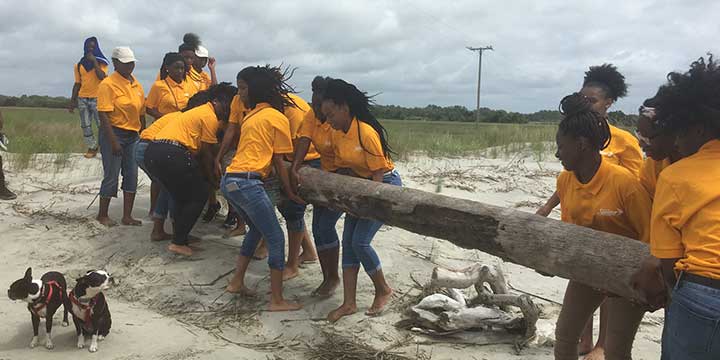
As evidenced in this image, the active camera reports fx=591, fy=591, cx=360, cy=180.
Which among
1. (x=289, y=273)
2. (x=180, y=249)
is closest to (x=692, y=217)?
(x=289, y=273)

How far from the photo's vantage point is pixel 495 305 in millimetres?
4773

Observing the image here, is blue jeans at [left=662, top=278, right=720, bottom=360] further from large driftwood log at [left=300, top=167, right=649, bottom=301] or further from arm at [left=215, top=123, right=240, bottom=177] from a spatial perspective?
arm at [left=215, top=123, right=240, bottom=177]

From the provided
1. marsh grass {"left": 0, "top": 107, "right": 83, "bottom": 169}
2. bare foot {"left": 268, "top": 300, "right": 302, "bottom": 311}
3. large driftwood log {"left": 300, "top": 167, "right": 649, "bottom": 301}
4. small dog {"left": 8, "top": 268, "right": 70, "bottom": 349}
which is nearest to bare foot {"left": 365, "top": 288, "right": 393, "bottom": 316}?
bare foot {"left": 268, "top": 300, "right": 302, "bottom": 311}

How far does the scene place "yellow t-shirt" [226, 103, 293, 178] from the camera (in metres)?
4.70

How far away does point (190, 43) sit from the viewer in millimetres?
7496

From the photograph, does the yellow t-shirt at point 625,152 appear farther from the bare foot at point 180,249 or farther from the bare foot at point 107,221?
the bare foot at point 107,221

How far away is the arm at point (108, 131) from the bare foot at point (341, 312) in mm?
3381

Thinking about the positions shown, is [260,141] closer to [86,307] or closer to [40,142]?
[86,307]

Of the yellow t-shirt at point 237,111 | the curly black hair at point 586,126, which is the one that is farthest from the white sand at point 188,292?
the curly black hair at point 586,126

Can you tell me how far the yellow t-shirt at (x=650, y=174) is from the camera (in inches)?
115

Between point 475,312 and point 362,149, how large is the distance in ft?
5.03

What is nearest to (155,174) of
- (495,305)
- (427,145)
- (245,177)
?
(245,177)

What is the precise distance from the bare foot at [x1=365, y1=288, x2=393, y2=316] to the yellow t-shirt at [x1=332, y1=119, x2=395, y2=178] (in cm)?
100

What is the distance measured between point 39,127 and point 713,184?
58.9 ft
